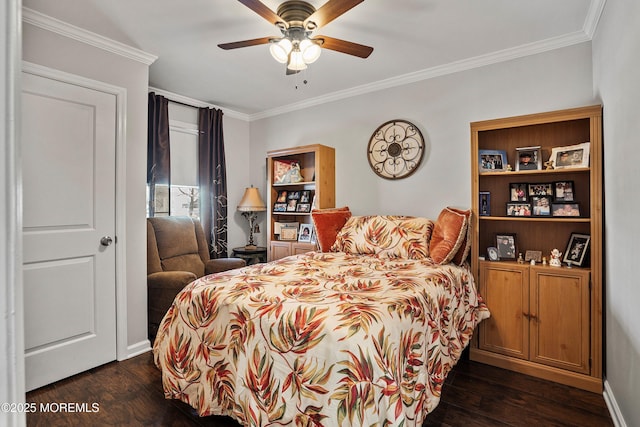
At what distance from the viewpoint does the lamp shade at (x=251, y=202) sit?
4293 mm

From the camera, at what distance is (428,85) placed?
10.7ft

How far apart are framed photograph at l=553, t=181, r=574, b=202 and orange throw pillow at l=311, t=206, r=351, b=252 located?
1.80 m

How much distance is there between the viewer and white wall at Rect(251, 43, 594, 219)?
8.81ft

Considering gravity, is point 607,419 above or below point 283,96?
below

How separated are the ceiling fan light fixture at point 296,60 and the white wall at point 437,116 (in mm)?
1542

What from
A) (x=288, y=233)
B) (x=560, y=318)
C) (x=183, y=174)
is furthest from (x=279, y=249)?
(x=560, y=318)

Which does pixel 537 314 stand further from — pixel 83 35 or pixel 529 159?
pixel 83 35

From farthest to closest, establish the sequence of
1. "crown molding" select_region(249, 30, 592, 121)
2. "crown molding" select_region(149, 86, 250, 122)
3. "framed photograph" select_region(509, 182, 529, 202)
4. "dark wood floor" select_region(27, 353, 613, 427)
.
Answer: "crown molding" select_region(149, 86, 250, 122)
"framed photograph" select_region(509, 182, 529, 202)
"crown molding" select_region(249, 30, 592, 121)
"dark wood floor" select_region(27, 353, 613, 427)

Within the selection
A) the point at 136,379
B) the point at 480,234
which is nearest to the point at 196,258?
the point at 136,379

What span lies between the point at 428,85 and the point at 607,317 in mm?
2349

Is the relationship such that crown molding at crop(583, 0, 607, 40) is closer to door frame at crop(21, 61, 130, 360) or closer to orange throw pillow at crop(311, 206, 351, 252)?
orange throw pillow at crop(311, 206, 351, 252)

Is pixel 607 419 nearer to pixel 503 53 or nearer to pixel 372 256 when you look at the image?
pixel 372 256

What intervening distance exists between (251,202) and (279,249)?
779mm

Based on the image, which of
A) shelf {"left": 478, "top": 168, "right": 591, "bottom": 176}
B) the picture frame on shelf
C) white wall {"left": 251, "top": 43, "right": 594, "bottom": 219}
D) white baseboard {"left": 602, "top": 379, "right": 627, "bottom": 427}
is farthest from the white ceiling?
white baseboard {"left": 602, "top": 379, "right": 627, "bottom": 427}
